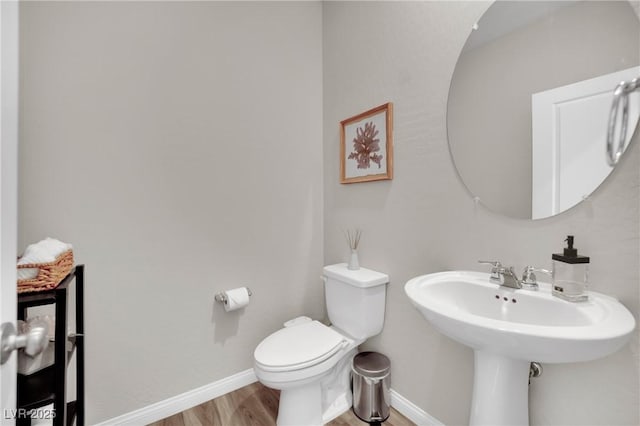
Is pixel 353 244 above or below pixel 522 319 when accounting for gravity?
above

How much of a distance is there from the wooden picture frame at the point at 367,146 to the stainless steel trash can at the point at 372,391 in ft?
3.35

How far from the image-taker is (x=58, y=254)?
3.13ft

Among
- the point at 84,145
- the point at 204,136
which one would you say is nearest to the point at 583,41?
the point at 204,136

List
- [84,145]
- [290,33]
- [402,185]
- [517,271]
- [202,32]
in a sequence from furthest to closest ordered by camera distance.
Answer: [290,33], [202,32], [402,185], [84,145], [517,271]

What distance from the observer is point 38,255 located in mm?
902

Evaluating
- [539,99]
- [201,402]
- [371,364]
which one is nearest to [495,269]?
[539,99]

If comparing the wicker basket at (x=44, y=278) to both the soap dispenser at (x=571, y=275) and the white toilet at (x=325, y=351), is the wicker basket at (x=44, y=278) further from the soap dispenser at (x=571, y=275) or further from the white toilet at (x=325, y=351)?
the soap dispenser at (x=571, y=275)

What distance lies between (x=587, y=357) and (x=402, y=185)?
0.96m

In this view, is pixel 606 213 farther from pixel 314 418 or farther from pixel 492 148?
pixel 314 418

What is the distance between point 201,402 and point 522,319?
1.67 metres

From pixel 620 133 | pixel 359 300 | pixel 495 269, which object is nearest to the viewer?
pixel 620 133

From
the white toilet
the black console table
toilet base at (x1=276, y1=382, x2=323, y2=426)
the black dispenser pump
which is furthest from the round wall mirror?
the black console table

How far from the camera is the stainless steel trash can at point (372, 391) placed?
149cm

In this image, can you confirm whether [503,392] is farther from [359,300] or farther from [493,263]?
[359,300]
